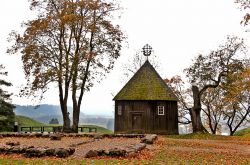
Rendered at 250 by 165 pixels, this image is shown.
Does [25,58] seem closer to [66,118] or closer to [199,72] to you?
[66,118]

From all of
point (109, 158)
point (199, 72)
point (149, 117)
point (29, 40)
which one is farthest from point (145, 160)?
point (199, 72)

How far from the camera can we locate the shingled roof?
52.3 metres

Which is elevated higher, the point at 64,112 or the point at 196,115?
the point at 64,112

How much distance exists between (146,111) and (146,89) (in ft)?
10.8

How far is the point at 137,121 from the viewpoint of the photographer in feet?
170

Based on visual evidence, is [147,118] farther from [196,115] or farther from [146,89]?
[196,115]

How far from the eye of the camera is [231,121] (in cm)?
6656

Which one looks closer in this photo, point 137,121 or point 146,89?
point 137,121

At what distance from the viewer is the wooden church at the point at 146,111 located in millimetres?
51656

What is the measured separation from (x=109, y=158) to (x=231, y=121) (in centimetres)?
5006

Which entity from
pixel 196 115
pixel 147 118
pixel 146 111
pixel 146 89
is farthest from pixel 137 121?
pixel 196 115

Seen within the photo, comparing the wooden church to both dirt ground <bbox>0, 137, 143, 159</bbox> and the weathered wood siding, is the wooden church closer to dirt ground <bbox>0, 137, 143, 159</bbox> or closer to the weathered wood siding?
the weathered wood siding

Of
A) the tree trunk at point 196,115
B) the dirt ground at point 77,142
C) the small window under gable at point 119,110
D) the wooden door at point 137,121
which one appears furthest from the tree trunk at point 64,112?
the dirt ground at point 77,142

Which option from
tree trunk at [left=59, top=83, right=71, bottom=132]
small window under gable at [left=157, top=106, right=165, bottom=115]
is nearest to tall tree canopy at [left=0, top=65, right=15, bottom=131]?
tree trunk at [left=59, top=83, right=71, bottom=132]
